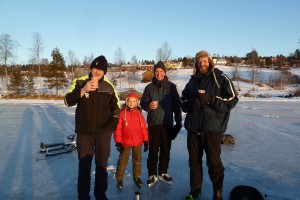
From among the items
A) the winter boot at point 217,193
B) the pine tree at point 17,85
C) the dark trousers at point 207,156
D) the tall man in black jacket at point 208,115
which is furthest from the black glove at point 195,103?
the pine tree at point 17,85

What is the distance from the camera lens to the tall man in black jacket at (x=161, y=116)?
13.4ft

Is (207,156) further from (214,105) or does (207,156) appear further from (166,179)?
(166,179)

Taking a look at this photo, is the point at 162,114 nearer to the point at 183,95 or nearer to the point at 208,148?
the point at 183,95

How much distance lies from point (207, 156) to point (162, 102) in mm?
1086

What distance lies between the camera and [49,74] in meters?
36.1

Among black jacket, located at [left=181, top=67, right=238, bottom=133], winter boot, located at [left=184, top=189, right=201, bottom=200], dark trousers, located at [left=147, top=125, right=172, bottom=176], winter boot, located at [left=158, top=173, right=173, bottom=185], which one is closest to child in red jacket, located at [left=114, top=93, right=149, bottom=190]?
dark trousers, located at [left=147, top=125, right=172, bottom=176]

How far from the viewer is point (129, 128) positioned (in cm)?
397

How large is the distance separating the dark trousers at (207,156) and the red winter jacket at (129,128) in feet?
2.75

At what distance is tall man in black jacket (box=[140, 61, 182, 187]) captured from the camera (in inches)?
160

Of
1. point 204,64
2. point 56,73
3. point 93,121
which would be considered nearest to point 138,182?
point 93,121

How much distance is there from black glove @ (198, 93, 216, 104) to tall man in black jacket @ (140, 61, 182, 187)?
937 millimetres

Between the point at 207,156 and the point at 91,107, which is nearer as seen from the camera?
the point at 91,107

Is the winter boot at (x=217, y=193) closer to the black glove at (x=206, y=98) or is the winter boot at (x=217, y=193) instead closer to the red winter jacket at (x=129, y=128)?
the black glove at (x=206, y=98)

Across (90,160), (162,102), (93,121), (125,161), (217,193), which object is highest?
(162,102)
